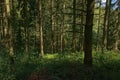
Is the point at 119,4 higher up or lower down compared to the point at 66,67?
higher up

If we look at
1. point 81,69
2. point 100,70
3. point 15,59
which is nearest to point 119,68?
point 100,70

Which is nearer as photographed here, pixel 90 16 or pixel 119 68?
pixel 90 16

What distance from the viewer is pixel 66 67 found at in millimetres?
10719

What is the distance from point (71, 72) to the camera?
33.1 ft

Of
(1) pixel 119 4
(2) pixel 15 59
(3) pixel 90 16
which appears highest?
(1) pixel 119 4

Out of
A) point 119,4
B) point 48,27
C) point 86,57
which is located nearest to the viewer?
point 86,57

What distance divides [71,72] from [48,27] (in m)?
37.7

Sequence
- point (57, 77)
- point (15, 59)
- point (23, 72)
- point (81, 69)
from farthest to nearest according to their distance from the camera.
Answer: point (15, 59)
point (23, 72)
point (81, 69)
point (57, 77)

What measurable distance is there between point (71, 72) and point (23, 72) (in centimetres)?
282

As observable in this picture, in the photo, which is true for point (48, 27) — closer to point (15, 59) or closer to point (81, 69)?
point (15, 59)

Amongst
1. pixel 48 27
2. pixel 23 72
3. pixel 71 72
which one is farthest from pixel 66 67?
pixel 48 27

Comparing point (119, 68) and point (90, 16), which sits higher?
point (90, 16)

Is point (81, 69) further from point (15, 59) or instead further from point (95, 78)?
point (15, 59)

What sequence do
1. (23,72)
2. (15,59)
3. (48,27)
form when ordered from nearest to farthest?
1. (23,72)
2. (15,59)
3. (48,27)
